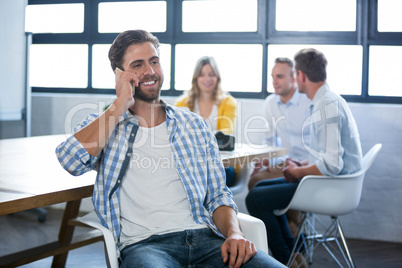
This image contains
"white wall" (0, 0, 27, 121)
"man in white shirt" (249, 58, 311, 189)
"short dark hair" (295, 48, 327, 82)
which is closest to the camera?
"short dark hair" (295, 48, 327, 82)

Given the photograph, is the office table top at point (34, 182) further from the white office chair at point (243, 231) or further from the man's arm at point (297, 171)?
the man's arm at point (297, 171)

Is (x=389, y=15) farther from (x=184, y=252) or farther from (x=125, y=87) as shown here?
(x=184, y=252)

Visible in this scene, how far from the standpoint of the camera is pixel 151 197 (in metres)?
1.82

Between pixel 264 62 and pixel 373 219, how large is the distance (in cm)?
155

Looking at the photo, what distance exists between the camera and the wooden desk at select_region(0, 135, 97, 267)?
1.69 metres

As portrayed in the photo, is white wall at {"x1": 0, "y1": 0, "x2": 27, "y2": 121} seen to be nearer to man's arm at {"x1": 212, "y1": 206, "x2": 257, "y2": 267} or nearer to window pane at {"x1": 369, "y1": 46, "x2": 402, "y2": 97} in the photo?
window pane at {"x1": 369, "y1": 46, "x2": 402, "y2": 97}

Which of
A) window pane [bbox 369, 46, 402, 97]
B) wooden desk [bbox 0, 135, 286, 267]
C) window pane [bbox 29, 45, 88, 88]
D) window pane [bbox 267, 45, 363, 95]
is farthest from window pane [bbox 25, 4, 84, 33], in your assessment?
window pane [bbox 369, 46, 402, 97]

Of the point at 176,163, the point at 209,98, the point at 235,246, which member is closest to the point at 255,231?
the point at 235,246

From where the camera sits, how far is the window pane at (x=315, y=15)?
4.05 meters

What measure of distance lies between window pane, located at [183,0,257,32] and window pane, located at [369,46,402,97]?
3.36 feet

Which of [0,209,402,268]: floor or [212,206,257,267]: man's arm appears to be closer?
[212,206,257,267]: man's arm

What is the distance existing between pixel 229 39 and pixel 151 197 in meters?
2.80

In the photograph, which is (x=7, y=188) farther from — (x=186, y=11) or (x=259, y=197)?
(x=186, y=11)

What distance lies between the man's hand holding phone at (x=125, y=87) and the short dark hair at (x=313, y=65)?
1.36 m
